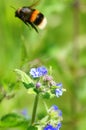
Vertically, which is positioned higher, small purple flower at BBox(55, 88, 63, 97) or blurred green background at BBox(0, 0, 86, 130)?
blurred green background at BBox(0, 0, 86, 130)

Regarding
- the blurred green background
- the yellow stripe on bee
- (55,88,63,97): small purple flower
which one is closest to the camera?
(55,88,63,97): small purple flower

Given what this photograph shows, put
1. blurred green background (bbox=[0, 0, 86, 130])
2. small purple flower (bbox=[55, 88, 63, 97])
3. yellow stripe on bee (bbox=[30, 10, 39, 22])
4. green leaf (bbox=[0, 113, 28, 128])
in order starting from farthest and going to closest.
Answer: blurred green background (bbox=[0, 0, 86, 130])
yellow stripe on bee (bbox=[30, 10, 39, 22])
green leaf (bbox=[0, 113, 28, 128])
small purple flower (bbox=[55, 88, 63, 97])

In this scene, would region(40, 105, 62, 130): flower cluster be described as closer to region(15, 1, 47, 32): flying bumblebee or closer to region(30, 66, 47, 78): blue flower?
region(30, 66, 47, 78): blue flower

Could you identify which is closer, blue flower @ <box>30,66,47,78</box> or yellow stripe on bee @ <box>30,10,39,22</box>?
blue flower @ <box>30,66,47,78</box>

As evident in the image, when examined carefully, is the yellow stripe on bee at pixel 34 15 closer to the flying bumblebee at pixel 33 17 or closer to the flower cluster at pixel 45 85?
the flying bumblebee at pixel 33 17

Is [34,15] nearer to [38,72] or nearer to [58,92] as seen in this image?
[38,72]

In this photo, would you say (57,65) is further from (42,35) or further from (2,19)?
(2,19)

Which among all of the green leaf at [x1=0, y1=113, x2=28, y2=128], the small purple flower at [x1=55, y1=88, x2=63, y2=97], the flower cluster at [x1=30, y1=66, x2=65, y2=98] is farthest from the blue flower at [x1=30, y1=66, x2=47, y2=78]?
the green leaf at [x1=0, y1=113, x2=28, y2=128]

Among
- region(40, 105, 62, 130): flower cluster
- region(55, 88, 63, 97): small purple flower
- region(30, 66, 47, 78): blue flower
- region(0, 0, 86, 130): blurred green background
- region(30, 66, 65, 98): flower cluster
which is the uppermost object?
region(0, 0, 86, 130): blurred green background

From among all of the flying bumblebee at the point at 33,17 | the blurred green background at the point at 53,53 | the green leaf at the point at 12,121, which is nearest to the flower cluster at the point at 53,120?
the green leaf at the point at 12,121

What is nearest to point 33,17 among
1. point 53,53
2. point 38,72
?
point 38,72
